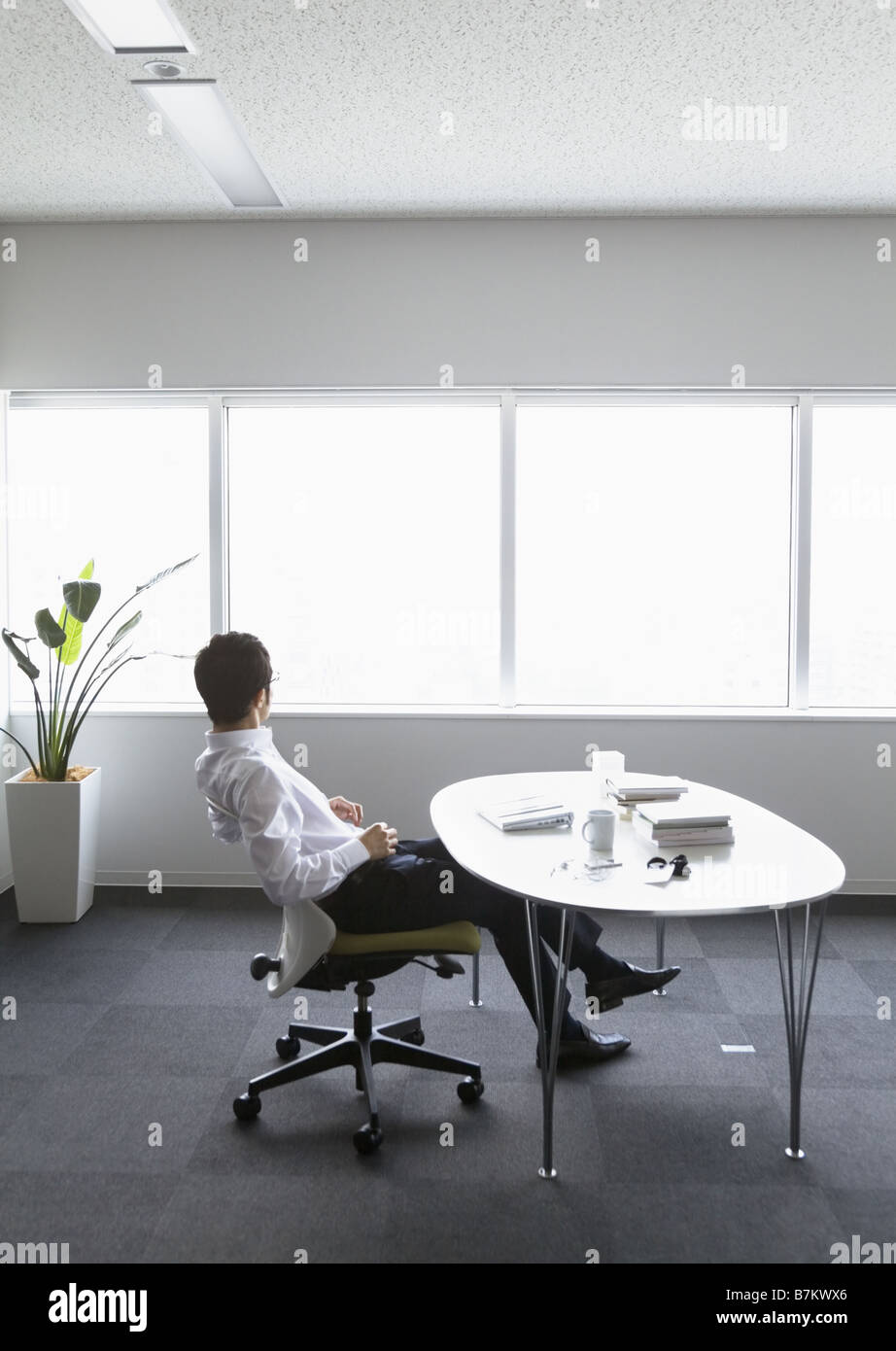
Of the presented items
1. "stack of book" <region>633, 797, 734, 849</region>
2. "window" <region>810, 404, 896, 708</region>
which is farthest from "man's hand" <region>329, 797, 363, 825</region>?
"window" <region>810, 404, 896, 708</region>

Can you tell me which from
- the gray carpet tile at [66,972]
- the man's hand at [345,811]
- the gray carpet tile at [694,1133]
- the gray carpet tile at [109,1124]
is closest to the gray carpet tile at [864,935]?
the gray carpet tile at [694,1133]

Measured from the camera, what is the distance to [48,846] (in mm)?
4031

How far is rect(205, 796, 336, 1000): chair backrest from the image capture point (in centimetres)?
244

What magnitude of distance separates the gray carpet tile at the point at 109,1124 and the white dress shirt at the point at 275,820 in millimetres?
677

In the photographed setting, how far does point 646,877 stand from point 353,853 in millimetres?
705

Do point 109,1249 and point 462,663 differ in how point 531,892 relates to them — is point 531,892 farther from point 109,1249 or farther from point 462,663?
point 462,663

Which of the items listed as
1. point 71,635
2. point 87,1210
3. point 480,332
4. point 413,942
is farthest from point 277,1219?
point 480,332

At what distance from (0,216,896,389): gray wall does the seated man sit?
2.23 metres

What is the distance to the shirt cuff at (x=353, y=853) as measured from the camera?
2.46 metres

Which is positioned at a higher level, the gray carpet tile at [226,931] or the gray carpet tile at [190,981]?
the gray carpet tile at [226,931]

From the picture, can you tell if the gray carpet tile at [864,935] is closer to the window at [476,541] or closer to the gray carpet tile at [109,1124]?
the window at [476,541]

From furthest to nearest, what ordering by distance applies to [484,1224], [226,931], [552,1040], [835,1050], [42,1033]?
[226,931] → [42,1033] → [835,1050] → [552,1040] → [484,1224]

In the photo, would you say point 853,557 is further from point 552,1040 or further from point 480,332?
point 552,1040

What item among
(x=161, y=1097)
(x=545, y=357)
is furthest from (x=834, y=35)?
(x=161, y=1097)
